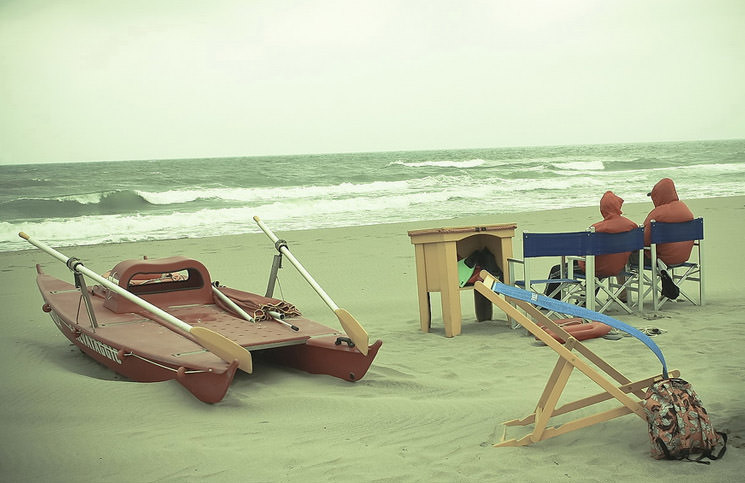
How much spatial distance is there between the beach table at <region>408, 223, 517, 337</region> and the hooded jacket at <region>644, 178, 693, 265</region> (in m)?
1.59

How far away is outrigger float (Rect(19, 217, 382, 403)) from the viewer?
523cm

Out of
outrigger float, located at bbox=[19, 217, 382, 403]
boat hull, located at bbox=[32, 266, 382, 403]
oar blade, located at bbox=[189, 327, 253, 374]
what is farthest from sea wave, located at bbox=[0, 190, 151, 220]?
oar blade, located at bbox=[189, 327, 253, 374]

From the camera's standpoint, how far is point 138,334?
20.2 ft

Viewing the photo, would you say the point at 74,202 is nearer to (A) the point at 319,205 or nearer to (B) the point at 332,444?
(A) the point at 319,205

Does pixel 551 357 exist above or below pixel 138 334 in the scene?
below

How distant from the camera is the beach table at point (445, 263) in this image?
7148 mm

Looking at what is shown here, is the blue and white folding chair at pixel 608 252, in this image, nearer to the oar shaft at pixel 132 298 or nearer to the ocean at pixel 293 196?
the oar shaft at pixel 132 298

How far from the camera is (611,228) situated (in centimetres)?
738

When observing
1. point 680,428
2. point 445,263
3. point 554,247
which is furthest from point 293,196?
point 680,428

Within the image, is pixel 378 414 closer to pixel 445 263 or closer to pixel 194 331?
pixel 194 331

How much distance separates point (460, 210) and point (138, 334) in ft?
55.2

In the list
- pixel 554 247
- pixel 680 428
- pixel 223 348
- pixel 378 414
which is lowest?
pixel 378 414

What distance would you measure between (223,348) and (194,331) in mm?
235

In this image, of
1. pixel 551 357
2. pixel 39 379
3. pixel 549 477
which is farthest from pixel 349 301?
pixel 549 477
